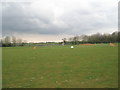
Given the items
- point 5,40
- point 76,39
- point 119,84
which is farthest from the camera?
point 76,39

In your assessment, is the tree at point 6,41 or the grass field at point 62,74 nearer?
the grass field at point 62,74

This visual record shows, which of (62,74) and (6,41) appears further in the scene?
(6,41)

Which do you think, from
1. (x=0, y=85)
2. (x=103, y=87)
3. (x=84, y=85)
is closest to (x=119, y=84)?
(x=103, y=87)

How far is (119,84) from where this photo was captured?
7.72 meters

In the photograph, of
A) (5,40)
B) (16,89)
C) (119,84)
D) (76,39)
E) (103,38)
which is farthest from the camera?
(76,39)

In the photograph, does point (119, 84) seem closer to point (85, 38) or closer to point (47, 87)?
point (47, 87)

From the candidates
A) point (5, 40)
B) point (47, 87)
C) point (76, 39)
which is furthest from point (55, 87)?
point (76, 39)

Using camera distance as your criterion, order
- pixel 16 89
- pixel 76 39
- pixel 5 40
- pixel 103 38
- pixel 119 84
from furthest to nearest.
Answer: pixel 76 39 < pixel 103 38 < pixel 5 40 < pixel 119 84 < pixel 16 89

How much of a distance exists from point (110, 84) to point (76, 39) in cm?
13578

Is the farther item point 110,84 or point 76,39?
point 76,39

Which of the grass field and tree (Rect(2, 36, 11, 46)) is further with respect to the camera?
tree (Rect(2, 36, 11, 46))

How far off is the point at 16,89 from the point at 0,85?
1.27 meters

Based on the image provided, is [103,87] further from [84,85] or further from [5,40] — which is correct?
[5,40]

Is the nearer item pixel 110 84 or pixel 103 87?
pixel 103 87
